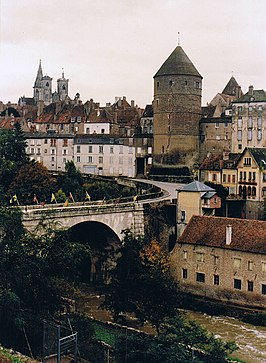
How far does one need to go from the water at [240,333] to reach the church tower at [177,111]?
30.5 metres

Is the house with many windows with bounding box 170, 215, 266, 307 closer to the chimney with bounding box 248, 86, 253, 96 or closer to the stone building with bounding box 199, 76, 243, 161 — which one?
the chimney with bounding box 248, 86, 253, 96

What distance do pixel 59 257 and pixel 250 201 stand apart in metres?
22.8

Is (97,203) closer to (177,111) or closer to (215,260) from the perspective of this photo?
(215,260)

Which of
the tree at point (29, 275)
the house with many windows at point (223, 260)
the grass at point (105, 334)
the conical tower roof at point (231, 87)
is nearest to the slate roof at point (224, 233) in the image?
the house with many windows at point (223, 260)

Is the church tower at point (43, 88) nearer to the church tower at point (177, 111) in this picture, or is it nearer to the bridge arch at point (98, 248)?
the church tower at point (177, 111)

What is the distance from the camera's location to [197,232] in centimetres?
3700

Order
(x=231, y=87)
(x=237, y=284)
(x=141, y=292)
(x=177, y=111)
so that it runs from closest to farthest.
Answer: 1. (x=141, y=292)
2. (x=237, y=284)
3. (x=177, y=111)
4. (x=231, y=87)

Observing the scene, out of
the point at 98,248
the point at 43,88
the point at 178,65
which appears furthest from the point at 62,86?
the point at 98,248

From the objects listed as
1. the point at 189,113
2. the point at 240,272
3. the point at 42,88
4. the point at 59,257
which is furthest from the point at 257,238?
the point at 42,88

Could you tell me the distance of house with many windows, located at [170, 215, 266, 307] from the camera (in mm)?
33469

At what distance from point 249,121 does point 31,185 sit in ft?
71.1

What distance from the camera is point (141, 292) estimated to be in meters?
29.2

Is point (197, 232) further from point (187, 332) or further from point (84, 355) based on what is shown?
point (84, 355)

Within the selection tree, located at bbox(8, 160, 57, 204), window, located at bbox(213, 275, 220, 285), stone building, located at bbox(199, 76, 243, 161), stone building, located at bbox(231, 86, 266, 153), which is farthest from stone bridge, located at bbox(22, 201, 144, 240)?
stone building, located at bbox(199, 76, 243, 161)
